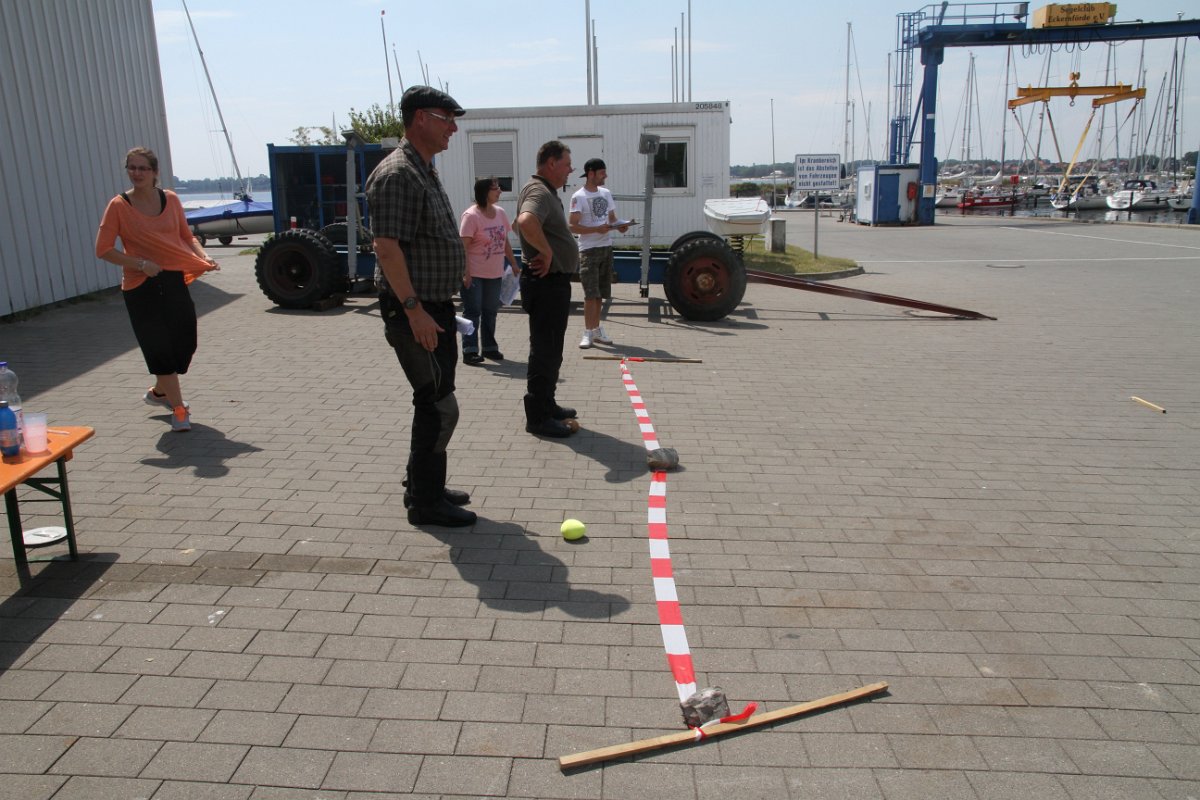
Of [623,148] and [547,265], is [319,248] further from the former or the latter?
[623,148]

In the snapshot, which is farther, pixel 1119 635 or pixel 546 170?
pixel 546 170

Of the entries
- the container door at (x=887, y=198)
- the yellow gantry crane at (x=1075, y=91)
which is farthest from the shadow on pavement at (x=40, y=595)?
the yellow gantry crane at (x=1075, y=91)

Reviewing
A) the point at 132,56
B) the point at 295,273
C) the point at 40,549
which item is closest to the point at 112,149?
the point at 132,56

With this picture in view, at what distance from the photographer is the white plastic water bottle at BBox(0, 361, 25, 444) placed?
4012 millimetres

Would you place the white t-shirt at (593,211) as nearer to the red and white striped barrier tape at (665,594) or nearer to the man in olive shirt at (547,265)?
the man in olive shirt at (547,265)

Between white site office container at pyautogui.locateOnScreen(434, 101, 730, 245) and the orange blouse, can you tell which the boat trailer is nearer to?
white site office container at pyautogui.locateOnScreen(434, 101, 730, 245)

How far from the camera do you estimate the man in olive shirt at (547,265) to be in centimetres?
616

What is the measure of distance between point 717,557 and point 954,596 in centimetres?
109

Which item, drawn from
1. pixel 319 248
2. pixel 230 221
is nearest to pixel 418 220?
pixel 319 248

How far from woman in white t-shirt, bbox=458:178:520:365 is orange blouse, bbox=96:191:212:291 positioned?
2989mm

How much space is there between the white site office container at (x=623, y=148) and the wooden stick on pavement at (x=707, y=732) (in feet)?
47.2

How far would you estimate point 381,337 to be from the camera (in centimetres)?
1054

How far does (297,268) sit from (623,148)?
281 inches

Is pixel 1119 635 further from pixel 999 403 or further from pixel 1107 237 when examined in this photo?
pixel 1107 237
